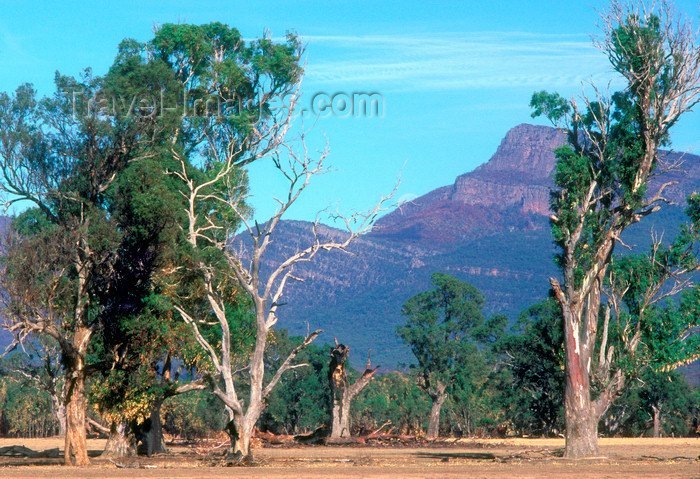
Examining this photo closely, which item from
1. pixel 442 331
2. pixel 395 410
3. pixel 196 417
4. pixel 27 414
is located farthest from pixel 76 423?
pixel 27 414

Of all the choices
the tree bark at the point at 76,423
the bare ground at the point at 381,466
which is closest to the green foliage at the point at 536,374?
the bare ground at the point at 381,466

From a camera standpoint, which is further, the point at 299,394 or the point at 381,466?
the point at 299,394

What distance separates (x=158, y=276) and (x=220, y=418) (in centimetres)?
3755

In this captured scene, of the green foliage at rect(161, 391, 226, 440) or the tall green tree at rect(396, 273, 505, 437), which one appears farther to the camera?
the green foliage at rect(161, 391, 226, 440)

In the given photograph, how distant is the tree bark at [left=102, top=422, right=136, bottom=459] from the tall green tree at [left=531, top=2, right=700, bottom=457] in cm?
1459

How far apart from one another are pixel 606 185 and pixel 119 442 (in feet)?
61.5

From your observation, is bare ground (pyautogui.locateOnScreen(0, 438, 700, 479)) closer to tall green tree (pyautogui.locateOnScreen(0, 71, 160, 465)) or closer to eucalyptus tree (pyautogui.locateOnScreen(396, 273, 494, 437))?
tall green tree (pyautogui.locateOnScreen(0, 71, 160, 465))

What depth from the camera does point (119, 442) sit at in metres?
26.0

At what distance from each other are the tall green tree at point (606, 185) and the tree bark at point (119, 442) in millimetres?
14591

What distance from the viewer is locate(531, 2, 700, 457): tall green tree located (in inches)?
948

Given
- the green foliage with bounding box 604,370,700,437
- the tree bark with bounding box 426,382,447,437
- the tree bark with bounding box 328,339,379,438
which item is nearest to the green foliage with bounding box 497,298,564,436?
the tree bark with bounding box 426,382,447,437

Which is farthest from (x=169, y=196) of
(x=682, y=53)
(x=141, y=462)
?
(x=682, y=53)

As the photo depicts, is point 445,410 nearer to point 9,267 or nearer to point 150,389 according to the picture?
point 150,389

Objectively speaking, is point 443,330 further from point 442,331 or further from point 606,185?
point 606,185
